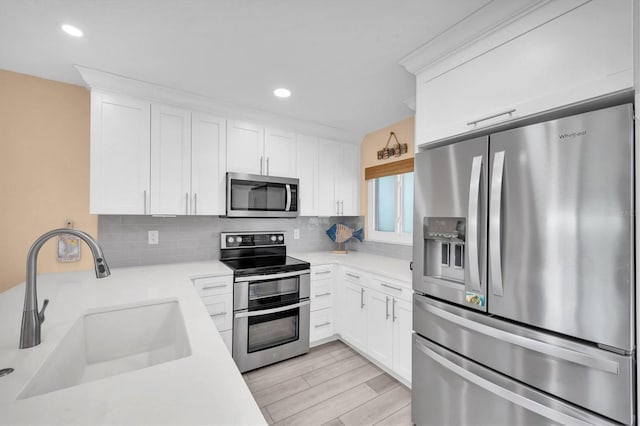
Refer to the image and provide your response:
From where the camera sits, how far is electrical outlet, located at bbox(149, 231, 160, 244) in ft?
8.14

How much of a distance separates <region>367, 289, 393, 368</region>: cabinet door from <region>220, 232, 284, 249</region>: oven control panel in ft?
4.04

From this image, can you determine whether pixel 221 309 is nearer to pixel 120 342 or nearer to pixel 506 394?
pixel 120 342

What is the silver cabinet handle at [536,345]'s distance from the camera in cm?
98

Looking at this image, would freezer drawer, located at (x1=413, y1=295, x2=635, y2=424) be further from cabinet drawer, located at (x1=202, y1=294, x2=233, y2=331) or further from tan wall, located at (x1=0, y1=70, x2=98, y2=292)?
tan wall, located at (x1=0, y1=70, x2=98, y2=292)

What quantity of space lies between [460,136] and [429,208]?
0.43 m

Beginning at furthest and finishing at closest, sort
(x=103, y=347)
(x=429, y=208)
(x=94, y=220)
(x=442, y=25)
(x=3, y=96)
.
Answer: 1. (x=94, y=220)
2. (x=3, y=96)
3. (x=429, y=208)
4. (x=442, y=25)
5. (x=103, y=347)

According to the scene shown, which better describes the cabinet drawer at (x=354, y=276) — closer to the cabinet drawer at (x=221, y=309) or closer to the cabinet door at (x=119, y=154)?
the cabinet drawer at (x=221, y=309)

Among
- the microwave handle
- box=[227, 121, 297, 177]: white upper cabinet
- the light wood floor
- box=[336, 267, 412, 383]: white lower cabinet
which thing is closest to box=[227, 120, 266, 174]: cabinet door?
box=[227, 121, 297, 177]: white upper cabinet

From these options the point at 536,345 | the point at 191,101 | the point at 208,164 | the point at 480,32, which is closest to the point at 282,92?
the point at 191,101

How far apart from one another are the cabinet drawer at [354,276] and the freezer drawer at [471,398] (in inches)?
32.3

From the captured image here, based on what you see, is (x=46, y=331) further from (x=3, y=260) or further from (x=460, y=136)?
(x=460, y=136)

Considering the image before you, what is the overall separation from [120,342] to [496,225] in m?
1.91

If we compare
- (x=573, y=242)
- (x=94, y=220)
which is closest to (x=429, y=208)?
(x=573, y=242)

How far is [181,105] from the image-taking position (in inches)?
90.6
